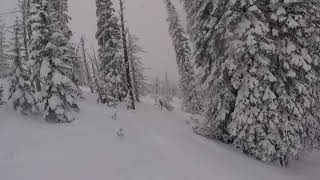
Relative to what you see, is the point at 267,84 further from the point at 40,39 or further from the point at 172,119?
the point at 40,39

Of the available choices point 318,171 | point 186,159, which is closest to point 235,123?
point 186,159

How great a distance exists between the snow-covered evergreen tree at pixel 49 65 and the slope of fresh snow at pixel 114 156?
3.11 ft

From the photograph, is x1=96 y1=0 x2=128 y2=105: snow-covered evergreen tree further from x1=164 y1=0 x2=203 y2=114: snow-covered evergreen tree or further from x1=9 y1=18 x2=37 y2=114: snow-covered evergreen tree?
x1=9 y1=18 x2=37 y2=114: snow-covered evergreen tree

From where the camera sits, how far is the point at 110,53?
33.4 meters

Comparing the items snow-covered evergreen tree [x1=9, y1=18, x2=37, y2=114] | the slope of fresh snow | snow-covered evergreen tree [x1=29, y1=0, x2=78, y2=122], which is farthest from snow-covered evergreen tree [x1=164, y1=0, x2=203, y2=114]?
snow-covered evergreen tree [x1=9, y1=18, x2=37, y2=114]

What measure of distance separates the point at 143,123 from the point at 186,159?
6715 mm

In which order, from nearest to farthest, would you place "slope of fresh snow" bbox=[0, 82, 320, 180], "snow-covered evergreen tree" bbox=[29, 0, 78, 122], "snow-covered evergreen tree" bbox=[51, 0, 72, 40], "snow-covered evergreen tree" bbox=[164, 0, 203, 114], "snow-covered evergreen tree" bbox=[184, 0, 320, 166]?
"slope of fresh snow" bbox=[0, 82, 320, 180] < "snow-covered evergreen tree" bbox=[184, 0, 320, 166] < "snow-covered evergreen tree" bbox=[29, 0, 78, 122] < "snow-covered evergreen tree" bbox=[51, 0, 72, 40] < "snow-covered evergreen tree" bbox=[164, 0, 203, 114]

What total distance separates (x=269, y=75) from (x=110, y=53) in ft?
70.0

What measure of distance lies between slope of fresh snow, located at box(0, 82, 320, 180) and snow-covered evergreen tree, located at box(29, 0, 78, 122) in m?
0.95

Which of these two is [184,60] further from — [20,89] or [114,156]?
[114,156]

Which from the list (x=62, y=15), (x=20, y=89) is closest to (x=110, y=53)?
(x=62, y=15)

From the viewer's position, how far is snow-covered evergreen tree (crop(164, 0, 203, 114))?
38.6 m

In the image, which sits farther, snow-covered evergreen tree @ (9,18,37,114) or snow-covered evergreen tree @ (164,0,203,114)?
snow-covered evergreen tree @ (164,0,203,114)

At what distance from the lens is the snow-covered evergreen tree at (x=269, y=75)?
14648mm
